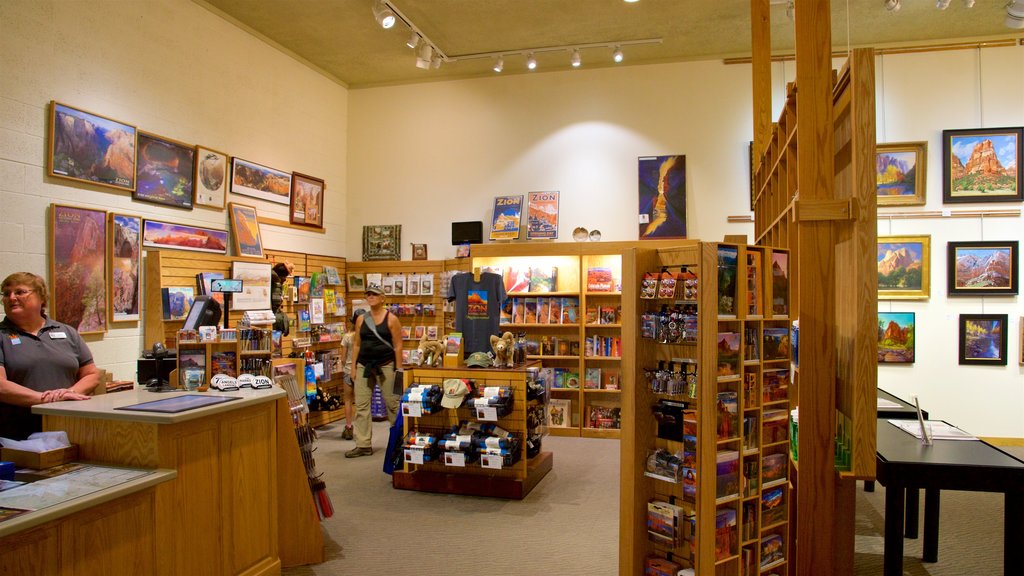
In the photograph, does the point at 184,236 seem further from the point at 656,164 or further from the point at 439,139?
the point at 656,164

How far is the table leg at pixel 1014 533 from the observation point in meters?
2.88

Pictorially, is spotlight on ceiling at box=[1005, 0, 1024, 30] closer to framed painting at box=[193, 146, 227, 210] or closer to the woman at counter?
framed painting at box=[193, 146, 227, 210]

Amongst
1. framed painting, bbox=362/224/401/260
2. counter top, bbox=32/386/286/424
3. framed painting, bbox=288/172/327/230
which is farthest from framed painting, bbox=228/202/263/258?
counter top, bbox=32/386/286/424

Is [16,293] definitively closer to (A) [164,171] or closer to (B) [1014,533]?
(A) [164,171]

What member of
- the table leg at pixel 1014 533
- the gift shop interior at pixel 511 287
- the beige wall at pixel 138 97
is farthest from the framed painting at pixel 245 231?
the table leg at pixel 1014 533

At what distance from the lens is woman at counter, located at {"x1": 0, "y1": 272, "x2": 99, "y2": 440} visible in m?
3.30

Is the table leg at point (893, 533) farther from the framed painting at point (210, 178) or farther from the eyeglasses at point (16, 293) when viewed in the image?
the framed painting at point (210, 178)

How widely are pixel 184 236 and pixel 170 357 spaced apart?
2.68 meters

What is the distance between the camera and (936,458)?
2947mm

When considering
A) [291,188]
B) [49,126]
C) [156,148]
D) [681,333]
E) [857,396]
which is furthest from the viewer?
[291,188]

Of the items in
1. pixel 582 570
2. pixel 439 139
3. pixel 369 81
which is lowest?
pixel 582 570

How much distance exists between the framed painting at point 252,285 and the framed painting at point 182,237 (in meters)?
0.30

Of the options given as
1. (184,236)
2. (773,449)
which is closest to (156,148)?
(184,236)

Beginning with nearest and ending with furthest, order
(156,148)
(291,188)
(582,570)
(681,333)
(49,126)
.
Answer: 1. (681,333)
2. (582,570)
3. (49,126)
4. (156,148)
5. (291,188)
